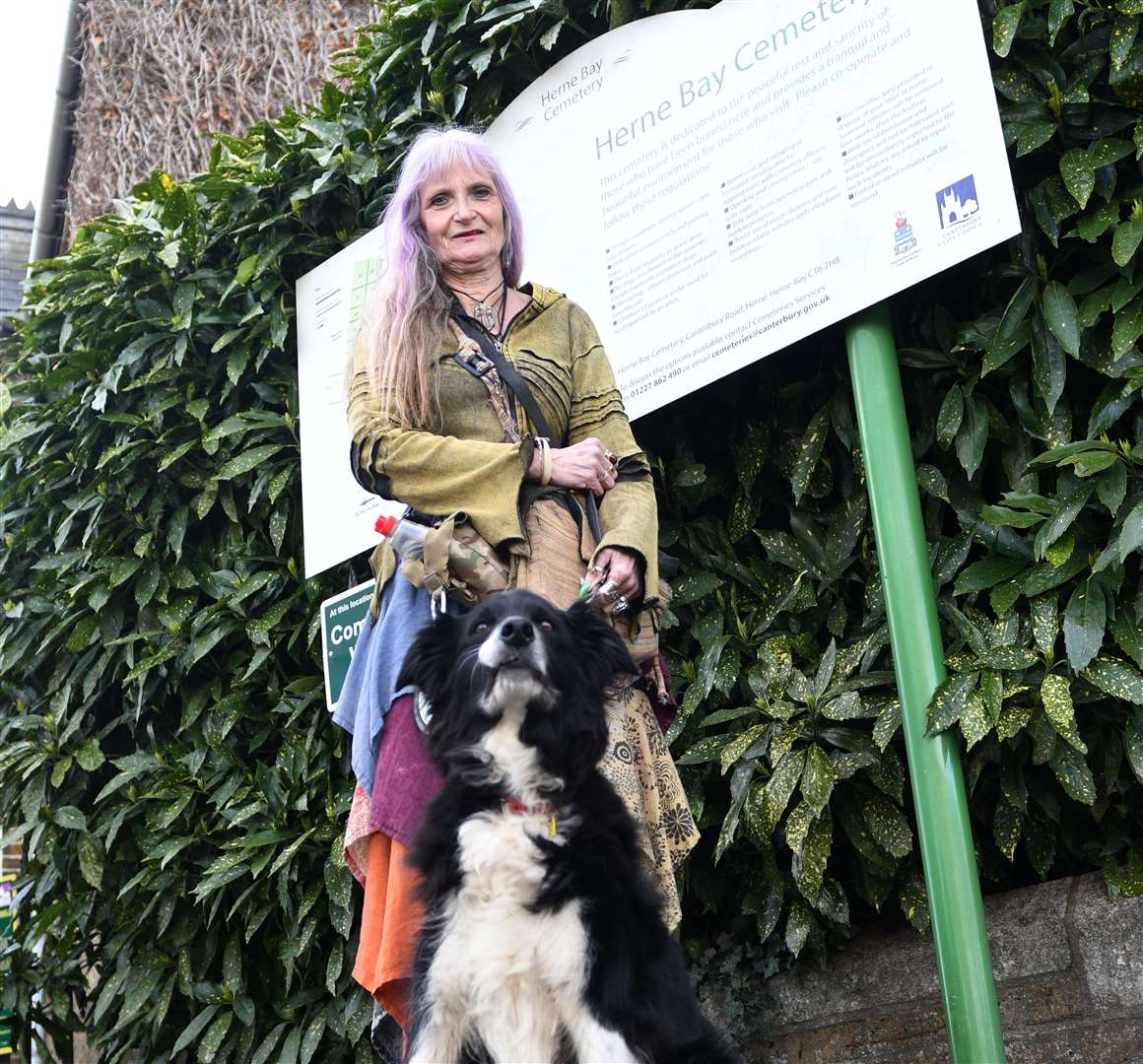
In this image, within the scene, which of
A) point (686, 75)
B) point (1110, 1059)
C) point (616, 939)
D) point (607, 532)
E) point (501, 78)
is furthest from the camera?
point (501, 78)

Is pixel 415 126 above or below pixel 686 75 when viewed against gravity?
above

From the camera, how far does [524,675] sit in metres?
1.95

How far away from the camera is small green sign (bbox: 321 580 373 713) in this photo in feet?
14.1

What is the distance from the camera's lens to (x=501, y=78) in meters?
→ 4.95

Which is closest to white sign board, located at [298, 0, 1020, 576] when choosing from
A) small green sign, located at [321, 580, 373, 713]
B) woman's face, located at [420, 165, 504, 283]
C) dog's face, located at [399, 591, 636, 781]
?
small green sign, located at [321, 580, 373, 713]

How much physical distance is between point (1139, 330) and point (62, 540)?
3.95m

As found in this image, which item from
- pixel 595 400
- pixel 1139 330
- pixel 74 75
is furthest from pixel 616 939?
pixel 74 75

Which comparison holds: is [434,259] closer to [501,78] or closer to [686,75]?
[686,75]

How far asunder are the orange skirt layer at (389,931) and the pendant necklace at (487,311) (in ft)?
3.00

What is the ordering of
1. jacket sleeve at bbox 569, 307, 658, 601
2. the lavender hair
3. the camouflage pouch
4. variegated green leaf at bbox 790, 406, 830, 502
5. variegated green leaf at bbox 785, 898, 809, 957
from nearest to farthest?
the camouflage pouch
jacket sleeve at bbox 569, 307, 658, 601
the lavender hair
variegated green leaf at bbox 785, 898, 809, 957
variegated green leaf at bbox 790, 406, 830, 502

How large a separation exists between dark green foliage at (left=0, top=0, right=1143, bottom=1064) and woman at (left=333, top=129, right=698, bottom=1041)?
1.26 m

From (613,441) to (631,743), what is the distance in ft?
1.79

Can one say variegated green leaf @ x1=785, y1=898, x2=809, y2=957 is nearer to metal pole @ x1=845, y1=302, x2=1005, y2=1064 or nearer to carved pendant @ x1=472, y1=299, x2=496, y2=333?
metal pole @ x1=845, y1=302, x2=1005, y2=1064

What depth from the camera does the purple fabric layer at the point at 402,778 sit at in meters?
2.26
